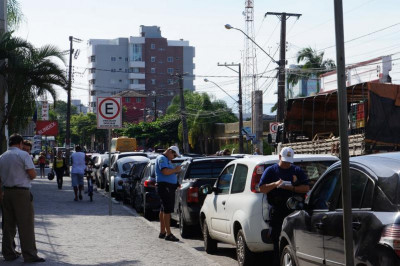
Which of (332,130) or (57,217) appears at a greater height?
(332,130)

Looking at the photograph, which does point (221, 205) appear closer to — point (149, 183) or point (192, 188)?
point (192, 188)

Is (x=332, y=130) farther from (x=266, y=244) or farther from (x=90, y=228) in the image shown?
(x=266, y=244)

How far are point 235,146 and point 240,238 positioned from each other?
51539 millimetres

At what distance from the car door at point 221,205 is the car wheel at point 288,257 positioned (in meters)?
2.87

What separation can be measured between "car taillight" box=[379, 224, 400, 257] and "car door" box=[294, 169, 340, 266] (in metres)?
1.33

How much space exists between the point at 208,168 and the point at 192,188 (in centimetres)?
130

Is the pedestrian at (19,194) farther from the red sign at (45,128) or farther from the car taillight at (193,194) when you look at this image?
the red sign at (45,128)

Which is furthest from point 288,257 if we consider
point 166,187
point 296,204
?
point 166,187

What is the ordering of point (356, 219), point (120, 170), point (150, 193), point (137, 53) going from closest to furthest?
point (356, 219) < point (150, 193) < point (120, 170) < point (137, 53)

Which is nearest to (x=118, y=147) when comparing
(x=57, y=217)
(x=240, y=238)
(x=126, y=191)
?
(x=126, y=191)

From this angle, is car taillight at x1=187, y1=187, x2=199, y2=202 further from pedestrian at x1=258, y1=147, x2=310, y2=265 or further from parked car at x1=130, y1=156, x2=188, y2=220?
parked car at x1=130, y1=156, x2=188, y2=220

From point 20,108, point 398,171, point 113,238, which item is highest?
point 20,108

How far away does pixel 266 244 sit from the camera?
9.84 meters

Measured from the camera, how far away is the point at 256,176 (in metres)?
10.3
